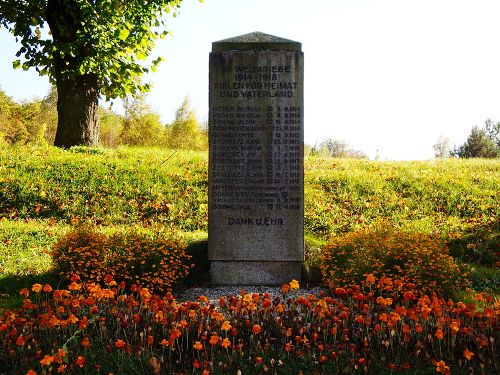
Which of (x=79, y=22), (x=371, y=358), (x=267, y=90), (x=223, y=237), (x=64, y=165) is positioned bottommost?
(x=371, y=358)

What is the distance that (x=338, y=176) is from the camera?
16500 millimetres

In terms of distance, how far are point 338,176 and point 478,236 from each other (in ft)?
16.5

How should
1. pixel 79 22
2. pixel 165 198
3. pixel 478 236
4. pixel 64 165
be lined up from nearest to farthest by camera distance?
pixel 478 236, pixel 165 198, pixel 64 165, pixel 79 22

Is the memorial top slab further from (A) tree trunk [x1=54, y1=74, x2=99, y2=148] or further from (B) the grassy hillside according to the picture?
(A) tree trunk [x1=54, y1=74, x2=99, y2=148]

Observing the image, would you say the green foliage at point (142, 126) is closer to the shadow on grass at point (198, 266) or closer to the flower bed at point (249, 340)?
the shadow on grass at point (198, 266)

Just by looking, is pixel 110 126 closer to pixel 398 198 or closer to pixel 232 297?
pixel 398 198

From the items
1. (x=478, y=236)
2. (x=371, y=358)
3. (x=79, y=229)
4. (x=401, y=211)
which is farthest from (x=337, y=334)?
(x=401, y=211)

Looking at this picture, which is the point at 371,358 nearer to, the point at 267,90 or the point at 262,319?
the point at 262,319

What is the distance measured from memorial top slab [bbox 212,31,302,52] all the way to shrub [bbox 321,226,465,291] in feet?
10.4

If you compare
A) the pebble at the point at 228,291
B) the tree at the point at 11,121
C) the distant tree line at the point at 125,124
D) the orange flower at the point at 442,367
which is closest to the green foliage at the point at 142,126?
the distant tree line at the point at 125,124

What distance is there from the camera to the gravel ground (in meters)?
8.60

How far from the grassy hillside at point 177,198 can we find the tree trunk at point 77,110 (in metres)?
1.52

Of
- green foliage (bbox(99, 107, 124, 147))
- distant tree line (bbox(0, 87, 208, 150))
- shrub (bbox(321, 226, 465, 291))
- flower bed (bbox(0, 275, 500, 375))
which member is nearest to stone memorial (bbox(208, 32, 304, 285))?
shrub (bbox(321, 226, 465, 291))

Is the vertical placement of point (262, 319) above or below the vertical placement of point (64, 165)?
below
